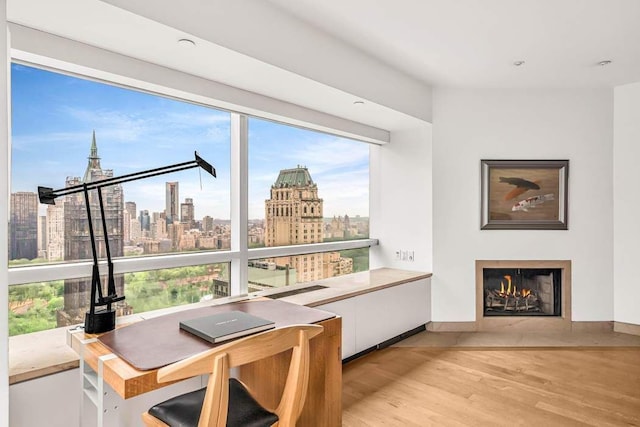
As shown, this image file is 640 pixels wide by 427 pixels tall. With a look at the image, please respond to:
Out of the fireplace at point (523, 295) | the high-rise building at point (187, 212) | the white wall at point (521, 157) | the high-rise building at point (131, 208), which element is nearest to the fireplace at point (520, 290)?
the fireplace at point (523, 295)

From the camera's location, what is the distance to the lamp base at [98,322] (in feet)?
6.05

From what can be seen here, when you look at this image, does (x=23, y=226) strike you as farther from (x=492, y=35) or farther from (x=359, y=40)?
(x=492, y=35)

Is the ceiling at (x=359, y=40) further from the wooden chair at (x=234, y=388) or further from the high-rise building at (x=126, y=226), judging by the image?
the wooden chair at (x=234, y=388)

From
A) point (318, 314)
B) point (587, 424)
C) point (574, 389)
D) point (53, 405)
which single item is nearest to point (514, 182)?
point (574, 389)

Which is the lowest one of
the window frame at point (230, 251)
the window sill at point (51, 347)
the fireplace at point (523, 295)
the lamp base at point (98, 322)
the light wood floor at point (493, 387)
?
the light wood floor at point (493, 387)

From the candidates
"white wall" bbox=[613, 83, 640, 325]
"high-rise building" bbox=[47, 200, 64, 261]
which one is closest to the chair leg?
"high-rise building" bbox=[47, 200, 64, 261]

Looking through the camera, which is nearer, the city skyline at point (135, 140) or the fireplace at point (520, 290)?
the city skyline at point (135, 140)

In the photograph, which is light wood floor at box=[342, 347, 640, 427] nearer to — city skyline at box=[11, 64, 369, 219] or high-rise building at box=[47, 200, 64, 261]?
city skyline at box=[11, 64, 369, 219]

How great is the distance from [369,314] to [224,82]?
216cm

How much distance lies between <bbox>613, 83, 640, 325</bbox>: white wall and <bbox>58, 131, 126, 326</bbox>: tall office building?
14.8 ft

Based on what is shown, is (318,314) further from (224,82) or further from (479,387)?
(224,82)

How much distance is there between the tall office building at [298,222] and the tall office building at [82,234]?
1.25m

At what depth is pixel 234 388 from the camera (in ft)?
5.86

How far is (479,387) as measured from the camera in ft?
9.38
